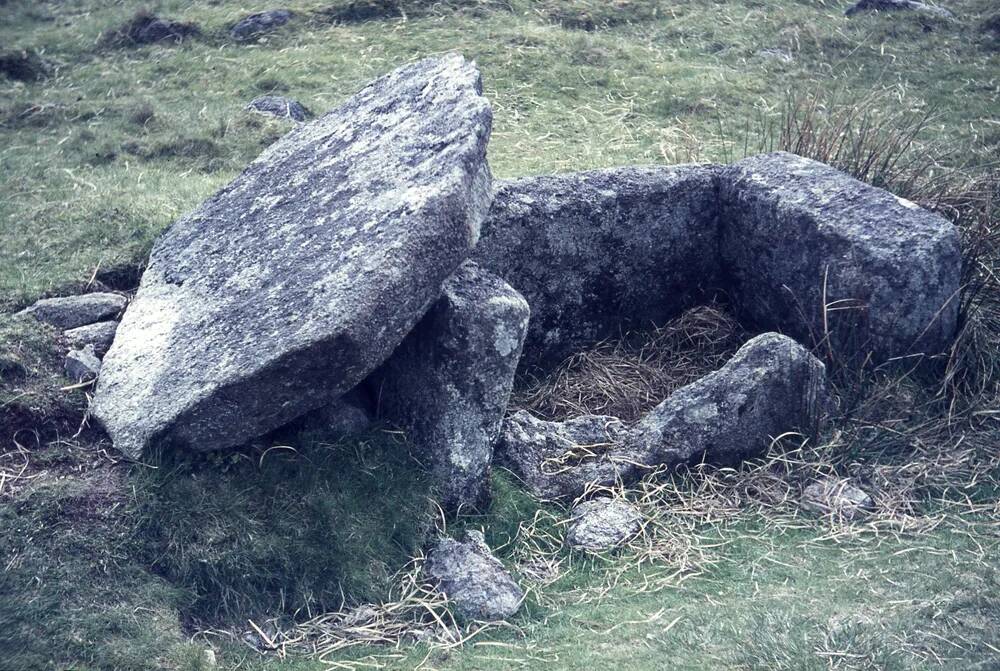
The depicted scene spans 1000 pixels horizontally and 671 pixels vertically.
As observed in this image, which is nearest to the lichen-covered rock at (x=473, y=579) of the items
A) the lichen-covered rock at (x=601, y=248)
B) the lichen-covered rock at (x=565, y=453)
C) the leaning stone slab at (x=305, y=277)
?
the lichen-covered rock at (x=565, y=453)

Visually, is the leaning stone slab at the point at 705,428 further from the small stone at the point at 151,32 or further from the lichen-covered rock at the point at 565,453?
the small stone at the point at 151,32

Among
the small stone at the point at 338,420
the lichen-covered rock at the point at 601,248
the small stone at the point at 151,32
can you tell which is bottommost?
the small stone at the point at 151,32

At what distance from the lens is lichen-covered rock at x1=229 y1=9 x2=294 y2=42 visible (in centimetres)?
1201

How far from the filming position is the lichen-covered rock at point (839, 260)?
5.47 m

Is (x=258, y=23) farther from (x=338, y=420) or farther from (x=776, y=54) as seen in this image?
(x=338, y=420)

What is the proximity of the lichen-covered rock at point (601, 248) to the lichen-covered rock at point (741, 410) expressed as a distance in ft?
3.45

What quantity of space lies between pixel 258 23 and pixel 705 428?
29.3ft

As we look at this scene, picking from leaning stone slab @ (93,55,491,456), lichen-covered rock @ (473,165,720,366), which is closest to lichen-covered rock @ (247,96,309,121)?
leaning stone slab @ (93,55,491,456)

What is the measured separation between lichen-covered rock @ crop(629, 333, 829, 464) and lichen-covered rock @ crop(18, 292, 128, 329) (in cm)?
301

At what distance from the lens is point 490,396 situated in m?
5.03

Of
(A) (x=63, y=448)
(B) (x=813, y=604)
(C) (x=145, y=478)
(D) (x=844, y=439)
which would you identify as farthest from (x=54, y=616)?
(D) (x=844, y=439)

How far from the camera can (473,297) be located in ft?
16.4

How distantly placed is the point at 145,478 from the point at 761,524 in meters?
2.85

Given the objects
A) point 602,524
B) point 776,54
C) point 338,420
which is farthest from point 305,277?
point 776,54
